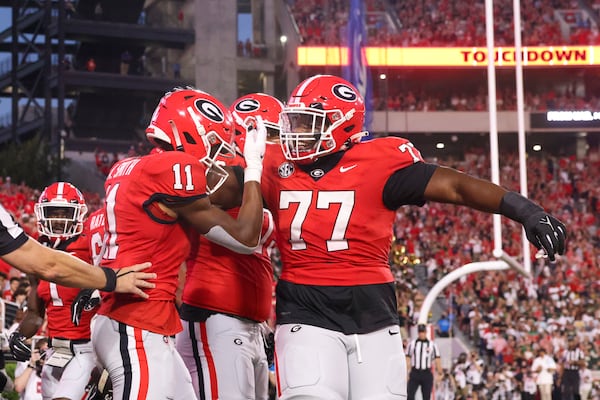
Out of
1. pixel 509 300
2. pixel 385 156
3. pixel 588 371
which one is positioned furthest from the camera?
pixel 509 300

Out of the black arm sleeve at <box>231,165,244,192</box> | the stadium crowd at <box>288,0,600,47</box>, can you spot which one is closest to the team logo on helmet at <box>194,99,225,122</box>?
the black arm sleeve at <box>231,165,244,192</box>

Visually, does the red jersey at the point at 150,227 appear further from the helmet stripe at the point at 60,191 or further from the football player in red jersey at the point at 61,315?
the helmet stripe at the point at 60,191

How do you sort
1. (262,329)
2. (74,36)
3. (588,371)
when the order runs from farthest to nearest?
1. (74,36)
2. (588,371)
3. (262,329)

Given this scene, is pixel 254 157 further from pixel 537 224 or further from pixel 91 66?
pixel 91 66

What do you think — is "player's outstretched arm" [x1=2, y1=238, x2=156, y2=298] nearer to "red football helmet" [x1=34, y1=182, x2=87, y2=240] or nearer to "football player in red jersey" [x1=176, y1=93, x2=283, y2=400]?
"football player in red jersey" [x1=176, y1=93, x2=283, y2=400]

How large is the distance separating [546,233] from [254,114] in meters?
2.04

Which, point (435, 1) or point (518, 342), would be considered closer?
point (518, 342)

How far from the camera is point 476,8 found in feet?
104

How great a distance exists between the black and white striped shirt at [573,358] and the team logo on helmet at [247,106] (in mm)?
12985

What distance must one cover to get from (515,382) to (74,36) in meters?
21.8

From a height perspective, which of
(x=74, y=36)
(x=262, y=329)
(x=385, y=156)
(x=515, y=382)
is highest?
(x=74, y=36)

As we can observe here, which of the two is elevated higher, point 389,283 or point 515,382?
point 389,283

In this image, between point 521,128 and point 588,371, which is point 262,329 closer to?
point 521,128

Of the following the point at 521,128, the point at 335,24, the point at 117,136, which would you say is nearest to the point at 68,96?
the point at 117,136
